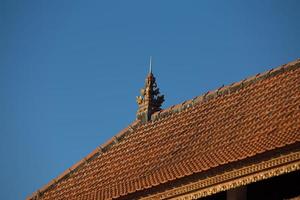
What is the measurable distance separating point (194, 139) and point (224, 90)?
2.21 meters

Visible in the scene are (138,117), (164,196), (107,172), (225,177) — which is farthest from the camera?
(138,117)

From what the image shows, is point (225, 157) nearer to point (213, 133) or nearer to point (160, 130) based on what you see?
point (213, 133)

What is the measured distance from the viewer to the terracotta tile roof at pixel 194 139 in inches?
565

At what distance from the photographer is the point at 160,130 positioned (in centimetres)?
1923

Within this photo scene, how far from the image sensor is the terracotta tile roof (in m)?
14.4

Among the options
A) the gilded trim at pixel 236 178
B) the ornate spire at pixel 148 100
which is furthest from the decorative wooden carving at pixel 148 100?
the gilded trim at pixel 236 178

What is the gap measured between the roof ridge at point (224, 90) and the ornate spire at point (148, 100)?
0.35 metres

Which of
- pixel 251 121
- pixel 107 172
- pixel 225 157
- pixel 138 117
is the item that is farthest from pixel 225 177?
pixel 138 117

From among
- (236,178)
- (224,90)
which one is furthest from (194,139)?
(236,178)

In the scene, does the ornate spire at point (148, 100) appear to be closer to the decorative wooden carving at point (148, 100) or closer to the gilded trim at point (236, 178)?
the decorative wooden carving at point (148, 100)

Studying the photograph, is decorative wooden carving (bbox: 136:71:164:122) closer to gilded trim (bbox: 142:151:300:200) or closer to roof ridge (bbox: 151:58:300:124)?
roof ridge (bbox: 151:58:300:124)

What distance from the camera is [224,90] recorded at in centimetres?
1872

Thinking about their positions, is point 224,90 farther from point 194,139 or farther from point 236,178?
point 236,178

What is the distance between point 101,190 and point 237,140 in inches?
140
